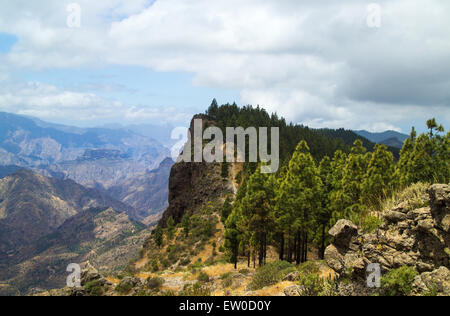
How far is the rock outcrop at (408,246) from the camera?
420 inches

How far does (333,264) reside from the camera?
571 inches

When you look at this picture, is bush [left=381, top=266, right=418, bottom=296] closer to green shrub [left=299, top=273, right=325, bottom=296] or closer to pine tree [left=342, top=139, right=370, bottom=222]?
green shrub [left=299, top=273, right=325, bottom=296]

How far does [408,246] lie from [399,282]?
5.94 ft

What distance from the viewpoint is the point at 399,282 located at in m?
10.7

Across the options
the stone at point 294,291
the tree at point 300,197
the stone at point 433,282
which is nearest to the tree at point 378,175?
the tree at point 300,197

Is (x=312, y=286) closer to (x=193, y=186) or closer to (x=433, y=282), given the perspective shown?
(x=433, y=282)

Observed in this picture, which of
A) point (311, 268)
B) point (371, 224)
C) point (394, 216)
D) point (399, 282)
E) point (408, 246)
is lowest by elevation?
point (311, 268)

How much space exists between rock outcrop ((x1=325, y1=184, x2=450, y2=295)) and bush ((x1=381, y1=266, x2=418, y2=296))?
0.24 metres

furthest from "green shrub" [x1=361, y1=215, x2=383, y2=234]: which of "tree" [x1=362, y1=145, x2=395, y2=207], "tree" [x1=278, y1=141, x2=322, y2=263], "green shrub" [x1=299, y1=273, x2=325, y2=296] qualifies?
"tree" [x1=278, y1=141, x2=322, y2=263]

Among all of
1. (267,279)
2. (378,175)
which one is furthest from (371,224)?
(378,175)

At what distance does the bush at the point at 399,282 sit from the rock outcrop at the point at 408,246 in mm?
245
